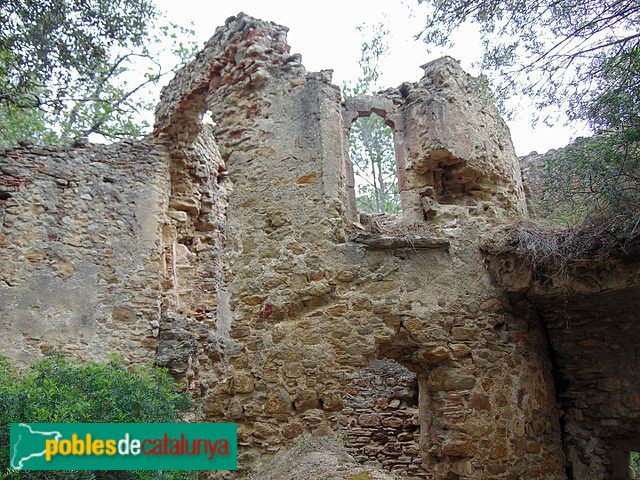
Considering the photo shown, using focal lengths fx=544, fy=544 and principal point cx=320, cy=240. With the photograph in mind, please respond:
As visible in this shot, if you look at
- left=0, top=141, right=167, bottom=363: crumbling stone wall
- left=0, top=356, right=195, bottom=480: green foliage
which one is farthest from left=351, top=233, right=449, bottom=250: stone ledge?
left=0, top=141, right=167, bottom=363: crumbling stone wall

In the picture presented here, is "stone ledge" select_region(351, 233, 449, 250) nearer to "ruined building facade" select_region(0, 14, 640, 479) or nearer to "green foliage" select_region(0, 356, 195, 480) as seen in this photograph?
"ruined building facade" select_region(0, 14, 640, 479)

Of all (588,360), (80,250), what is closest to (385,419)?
(588,360)

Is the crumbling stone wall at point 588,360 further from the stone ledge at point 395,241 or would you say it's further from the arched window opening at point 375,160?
the arched window opening at point 375,160

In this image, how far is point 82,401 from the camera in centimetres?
441

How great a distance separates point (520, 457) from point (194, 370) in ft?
14.3

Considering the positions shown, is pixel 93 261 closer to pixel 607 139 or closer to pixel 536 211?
pixel 536 211

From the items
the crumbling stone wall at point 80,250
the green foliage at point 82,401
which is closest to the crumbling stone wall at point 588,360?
the green foliage at point 82,401

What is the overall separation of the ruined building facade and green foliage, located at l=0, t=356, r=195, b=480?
54 centimetres

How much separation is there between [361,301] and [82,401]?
245 centimetres

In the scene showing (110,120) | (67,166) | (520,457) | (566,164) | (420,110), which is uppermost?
(110,120)

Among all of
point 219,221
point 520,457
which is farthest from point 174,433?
point 219,221

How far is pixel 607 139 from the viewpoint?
468 centimetres

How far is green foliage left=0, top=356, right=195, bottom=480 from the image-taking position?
3916 mm

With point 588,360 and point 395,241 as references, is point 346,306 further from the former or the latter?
point 588,360
